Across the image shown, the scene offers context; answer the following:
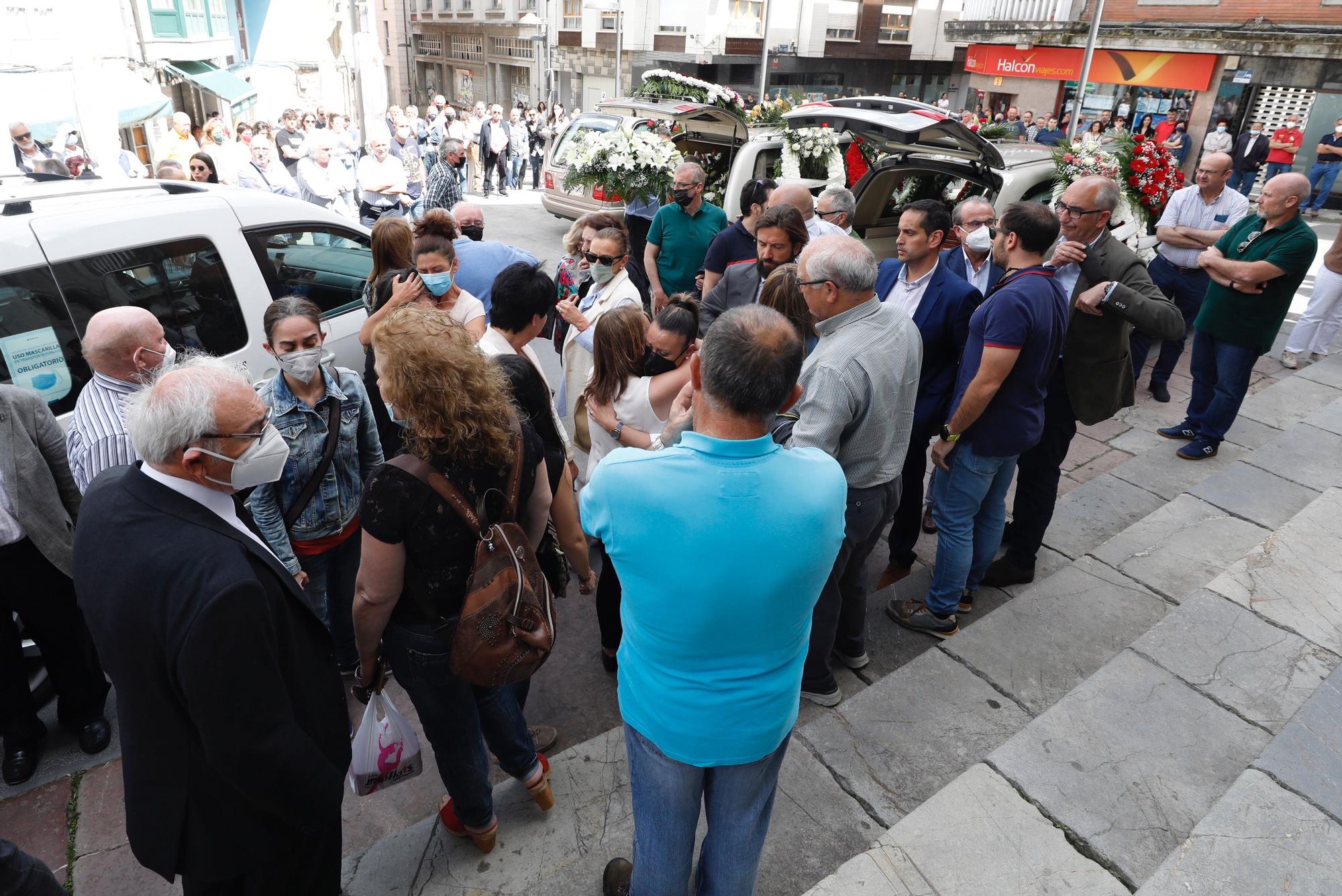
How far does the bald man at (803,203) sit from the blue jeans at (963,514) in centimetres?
177

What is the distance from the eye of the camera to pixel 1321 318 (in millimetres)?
6914

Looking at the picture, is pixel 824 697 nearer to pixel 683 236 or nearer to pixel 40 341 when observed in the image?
pixel 40 341

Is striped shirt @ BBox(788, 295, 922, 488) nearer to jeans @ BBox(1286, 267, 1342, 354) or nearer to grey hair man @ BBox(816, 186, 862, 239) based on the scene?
grey hair man @ BBox(816, 186, 862, 239)

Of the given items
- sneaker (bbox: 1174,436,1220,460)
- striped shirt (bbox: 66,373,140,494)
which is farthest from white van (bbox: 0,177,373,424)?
sneaker (bbox: 1174,436,1220,460)

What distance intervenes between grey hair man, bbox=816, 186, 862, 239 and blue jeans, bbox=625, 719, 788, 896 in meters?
3.80

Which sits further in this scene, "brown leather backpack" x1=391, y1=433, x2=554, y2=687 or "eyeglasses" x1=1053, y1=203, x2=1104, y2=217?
"eyeglasses" x1=1053, y1=203, x2=1104, y2=217

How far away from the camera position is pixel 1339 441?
537 cm

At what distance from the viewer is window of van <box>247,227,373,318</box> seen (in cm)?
414

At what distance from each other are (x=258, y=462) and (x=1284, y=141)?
18819mm

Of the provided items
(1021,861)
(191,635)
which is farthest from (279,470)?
(1021,861)

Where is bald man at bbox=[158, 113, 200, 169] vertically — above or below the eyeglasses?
below

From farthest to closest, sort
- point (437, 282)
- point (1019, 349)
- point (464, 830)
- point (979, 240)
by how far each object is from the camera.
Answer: point (979, 240), point (437, 282), point (1019, 349), point (464, 830)

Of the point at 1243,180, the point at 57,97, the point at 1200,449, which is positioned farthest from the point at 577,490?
the point at 1243,180

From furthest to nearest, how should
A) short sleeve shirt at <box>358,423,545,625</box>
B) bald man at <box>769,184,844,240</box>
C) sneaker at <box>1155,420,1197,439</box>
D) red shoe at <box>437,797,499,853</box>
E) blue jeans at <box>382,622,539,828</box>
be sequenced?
sneaker at <box>1155,420,1197,439</box>
bald man at <box>769,184,844,240</box>
red shoe at <box>437,797,499,853</box>
blue jeans at <box>382,622,539,828</box>
short sleeve shirt at <box>358,423,545,625</box>
